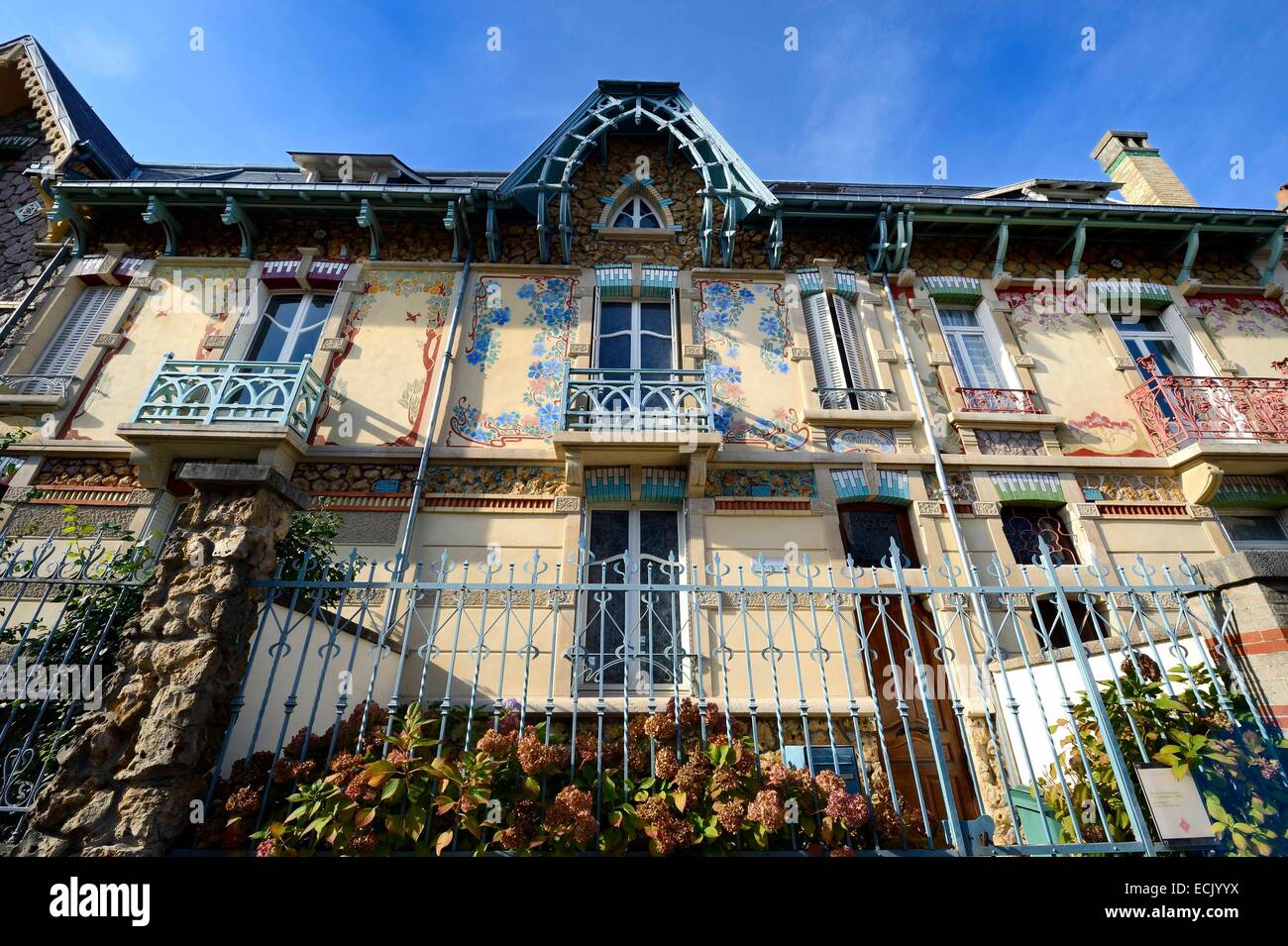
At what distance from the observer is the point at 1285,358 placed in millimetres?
8516

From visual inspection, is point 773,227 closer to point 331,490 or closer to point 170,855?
point 331,490

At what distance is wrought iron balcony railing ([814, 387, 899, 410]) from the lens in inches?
315

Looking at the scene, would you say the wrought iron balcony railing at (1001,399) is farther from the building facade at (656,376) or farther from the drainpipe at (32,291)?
the drainpipe at (32,291)

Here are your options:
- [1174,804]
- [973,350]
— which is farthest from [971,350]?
[1174,804]

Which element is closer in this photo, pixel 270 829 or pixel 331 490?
pixel 270 829

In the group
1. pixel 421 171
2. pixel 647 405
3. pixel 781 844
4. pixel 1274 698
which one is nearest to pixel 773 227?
pixel 647 405

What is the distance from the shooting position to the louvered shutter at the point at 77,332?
8.09 metres

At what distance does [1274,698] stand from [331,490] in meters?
8.43

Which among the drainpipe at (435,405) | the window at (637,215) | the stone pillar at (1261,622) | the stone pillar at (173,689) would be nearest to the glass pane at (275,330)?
the drainpipe at (435,405)

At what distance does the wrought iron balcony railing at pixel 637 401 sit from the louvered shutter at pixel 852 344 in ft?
7.97

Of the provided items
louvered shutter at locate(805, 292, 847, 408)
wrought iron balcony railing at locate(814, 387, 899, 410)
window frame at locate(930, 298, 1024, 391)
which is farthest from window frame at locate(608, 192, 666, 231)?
window frame at locate(930, 298, 1024, 391)
